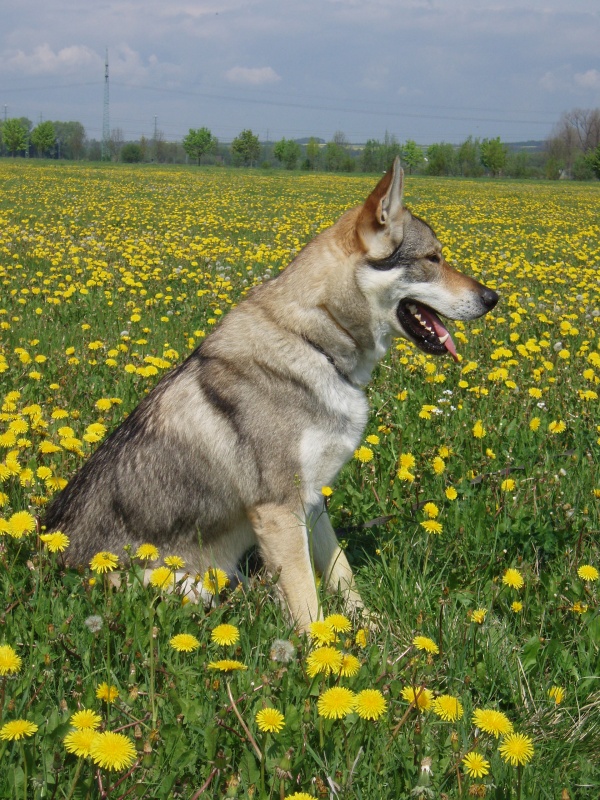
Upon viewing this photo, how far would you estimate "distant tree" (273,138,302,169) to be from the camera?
101375 mm

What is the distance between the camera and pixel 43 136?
375ft

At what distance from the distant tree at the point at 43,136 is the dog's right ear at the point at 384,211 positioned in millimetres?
123922

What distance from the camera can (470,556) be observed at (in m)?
3.27

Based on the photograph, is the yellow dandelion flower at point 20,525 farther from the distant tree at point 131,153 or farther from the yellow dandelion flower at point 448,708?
the distant tree at point 131,153

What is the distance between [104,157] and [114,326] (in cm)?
10097

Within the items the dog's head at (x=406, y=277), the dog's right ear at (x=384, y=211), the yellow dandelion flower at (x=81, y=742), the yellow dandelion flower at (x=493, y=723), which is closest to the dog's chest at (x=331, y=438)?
the dog's head at (x=406, y=277)

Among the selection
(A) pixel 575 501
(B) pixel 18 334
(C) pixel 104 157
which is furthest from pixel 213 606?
(C) pixel 104 157

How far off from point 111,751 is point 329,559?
1841mm

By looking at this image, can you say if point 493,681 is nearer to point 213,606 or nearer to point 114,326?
point 213,606

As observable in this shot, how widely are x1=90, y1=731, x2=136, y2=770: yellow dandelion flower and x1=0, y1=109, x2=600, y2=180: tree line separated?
82975 mm

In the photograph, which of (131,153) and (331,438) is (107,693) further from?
(131,153)

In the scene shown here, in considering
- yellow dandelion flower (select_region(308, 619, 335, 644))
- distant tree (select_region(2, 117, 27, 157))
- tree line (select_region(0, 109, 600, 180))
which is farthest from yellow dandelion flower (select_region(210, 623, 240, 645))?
distant tree (select_region(2, 117, 27, 157))

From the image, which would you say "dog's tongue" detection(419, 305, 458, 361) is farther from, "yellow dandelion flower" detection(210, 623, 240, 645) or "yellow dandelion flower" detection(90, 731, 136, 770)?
"yellow dandelion flower" detection(90, 731, 136, 770)

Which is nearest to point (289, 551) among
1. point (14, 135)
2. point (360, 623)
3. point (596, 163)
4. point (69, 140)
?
point (360, 623)
